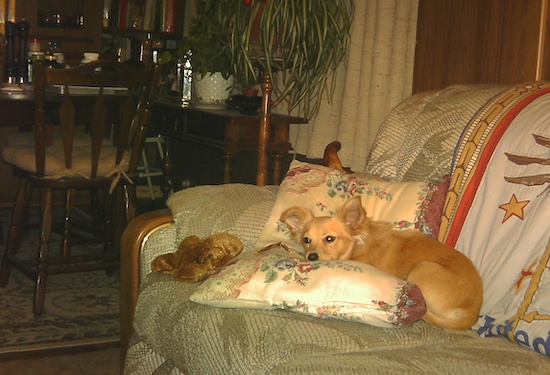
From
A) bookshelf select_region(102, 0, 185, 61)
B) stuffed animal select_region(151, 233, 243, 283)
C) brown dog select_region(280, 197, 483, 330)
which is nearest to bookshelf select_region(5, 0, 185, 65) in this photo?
bookshelf select_region(102, 0, 185, 61)

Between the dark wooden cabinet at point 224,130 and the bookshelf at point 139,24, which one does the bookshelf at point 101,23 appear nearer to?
the bookshelf at point 139,24

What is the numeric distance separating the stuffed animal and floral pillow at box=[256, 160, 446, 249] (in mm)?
116

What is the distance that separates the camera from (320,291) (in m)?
1.48

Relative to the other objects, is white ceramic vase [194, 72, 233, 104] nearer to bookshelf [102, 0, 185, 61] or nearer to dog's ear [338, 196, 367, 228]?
bookshelf [102, 0, 185, 61]

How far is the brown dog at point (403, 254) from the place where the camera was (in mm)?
1572

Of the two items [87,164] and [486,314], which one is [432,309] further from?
[87,164]

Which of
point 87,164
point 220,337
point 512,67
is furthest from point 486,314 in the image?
point 87,164

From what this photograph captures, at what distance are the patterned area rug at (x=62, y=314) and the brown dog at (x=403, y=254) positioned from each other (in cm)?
116

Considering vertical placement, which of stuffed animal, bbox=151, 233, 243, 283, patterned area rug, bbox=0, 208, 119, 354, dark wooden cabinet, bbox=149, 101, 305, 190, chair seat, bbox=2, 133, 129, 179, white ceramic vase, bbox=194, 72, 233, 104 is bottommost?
patterned area rug, bbox=0, 208, 119, 354

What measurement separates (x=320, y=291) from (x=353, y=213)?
0.32 m

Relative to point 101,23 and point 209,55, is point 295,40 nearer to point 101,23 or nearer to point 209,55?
point 209,55

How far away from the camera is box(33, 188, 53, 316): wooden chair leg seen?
2.79 meters

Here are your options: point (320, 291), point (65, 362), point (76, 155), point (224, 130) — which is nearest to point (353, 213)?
point (320, 291)

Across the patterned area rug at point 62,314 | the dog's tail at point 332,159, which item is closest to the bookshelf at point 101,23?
the patterned area rug at point 62,314
